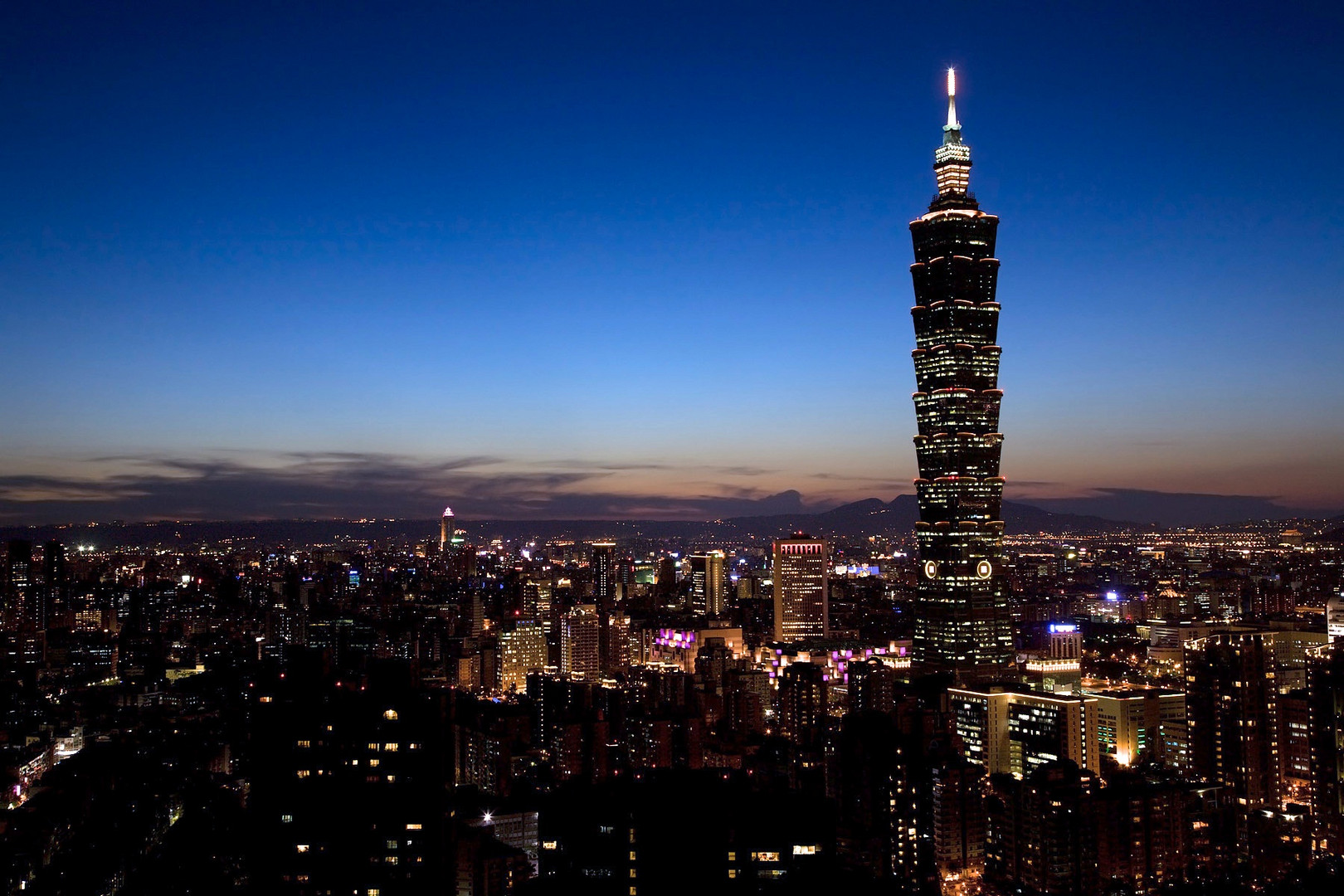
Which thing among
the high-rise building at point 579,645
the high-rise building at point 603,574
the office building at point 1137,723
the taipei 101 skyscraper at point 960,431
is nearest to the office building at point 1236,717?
the office building at point 1137,723

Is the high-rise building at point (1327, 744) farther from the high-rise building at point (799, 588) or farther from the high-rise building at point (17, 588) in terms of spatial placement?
the high-rise building at point (17, 588)

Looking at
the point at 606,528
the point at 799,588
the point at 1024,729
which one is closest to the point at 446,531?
the point at 606,528

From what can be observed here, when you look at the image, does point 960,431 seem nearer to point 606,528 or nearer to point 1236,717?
point 1236,717

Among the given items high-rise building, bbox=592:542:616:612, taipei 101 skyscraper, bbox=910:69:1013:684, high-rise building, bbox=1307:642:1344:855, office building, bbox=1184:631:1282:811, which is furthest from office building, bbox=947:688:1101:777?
high-rise building, bbox=592:542:616:612

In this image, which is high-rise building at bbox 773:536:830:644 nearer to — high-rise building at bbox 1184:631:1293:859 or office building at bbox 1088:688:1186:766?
office building at bbox 1088:688:1186:766

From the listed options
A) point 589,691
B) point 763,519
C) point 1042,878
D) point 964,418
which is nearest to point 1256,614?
point 964,418
